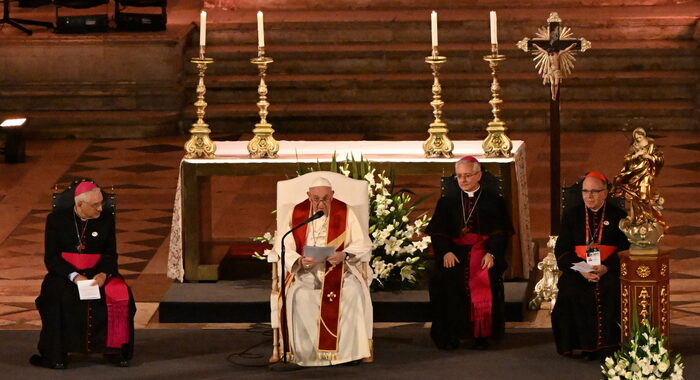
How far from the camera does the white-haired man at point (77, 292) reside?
9.99 meters

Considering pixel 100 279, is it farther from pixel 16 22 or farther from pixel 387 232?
pixel 16 22

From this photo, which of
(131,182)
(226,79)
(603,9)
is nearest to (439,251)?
(131,182)

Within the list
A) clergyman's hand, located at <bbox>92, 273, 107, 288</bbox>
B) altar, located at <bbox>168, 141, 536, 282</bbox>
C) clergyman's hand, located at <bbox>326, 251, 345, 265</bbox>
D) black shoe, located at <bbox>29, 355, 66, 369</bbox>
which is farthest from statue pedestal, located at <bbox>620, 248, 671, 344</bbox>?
black shoe, located at <bbox>29, 355, 66, 369</bbox>

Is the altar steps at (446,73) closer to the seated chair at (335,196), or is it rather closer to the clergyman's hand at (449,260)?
the clergyman's hand at (449,260)

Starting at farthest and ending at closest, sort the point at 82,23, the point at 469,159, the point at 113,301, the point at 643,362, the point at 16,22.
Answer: the point at 16,22 → the point at 82,23 → the point at 469,159 → the point at 113,301 → the point at 643,362

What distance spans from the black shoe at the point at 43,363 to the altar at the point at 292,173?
65.2 inches

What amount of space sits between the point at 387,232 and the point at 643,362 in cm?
287

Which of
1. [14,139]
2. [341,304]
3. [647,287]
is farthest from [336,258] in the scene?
[14,139]

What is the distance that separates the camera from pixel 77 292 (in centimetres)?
1005

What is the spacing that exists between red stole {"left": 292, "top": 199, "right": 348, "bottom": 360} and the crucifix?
1620 millimetres

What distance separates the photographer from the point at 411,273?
36.7 ft

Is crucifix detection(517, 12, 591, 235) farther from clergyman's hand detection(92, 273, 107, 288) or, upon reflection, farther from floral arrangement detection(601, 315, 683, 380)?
clergyman's hand detection(92, 273, 107, 288)

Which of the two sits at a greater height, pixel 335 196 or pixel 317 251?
pixel 335 196

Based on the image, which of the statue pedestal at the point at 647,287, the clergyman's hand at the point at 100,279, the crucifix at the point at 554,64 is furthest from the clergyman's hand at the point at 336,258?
the crucifix at the point at 554,64
